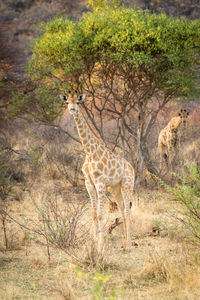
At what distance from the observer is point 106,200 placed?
30.1 feet

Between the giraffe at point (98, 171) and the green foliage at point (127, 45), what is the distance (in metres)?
2.58

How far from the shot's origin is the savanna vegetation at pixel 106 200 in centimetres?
476

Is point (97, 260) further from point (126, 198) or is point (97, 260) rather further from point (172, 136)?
point (172, 136)

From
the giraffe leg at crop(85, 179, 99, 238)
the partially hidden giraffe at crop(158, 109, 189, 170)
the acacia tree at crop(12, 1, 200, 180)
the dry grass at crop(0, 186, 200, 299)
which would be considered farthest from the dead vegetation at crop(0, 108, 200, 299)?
the partially hidden giraffe at crop(158, 109, 189, 170)

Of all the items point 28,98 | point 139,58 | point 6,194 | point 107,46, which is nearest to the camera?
point 139,58

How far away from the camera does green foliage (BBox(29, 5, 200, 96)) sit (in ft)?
26.9

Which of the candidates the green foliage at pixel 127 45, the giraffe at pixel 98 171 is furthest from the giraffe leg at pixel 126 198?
the green foliage at pixel 127 45

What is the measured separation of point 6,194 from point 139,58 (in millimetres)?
4318

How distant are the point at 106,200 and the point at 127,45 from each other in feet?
11.3

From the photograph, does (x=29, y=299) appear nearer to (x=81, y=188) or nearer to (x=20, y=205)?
(x=20, y=205)

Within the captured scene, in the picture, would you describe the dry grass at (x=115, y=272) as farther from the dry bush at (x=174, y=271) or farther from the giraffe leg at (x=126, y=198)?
the giraffe leg at (x=126, y=198)

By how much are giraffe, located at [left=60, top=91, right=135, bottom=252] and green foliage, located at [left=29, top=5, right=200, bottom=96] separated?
8.46 ft

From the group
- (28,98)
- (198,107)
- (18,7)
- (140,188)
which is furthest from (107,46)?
(18,7)

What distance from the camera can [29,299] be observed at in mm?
Result: 4297
